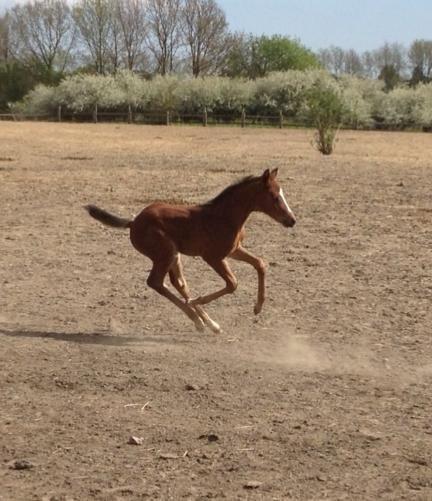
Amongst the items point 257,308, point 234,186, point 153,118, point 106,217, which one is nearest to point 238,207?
point 234,186

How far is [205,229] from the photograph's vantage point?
26.2 feet

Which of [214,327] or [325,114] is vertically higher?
[325,114]

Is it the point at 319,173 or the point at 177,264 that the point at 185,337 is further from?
the point at 319,173

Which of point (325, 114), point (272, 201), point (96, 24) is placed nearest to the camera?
point (272, 201)

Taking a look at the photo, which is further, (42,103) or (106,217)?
(42,103)

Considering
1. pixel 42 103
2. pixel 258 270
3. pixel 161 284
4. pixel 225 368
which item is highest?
pixel 42 103

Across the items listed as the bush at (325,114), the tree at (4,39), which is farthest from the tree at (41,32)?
the bush at (325,114)

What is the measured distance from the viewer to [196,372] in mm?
6688

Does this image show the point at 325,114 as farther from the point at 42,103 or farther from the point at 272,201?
the point at 42,103

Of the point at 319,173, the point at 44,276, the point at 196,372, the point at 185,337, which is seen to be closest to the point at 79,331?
the point at 185,337

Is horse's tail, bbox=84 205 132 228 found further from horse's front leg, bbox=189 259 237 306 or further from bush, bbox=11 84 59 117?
bush, bbox=11 84 59 117

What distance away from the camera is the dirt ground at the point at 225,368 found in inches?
187

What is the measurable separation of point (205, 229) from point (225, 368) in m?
1.64

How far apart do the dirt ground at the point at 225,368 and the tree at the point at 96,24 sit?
81.2 metres
